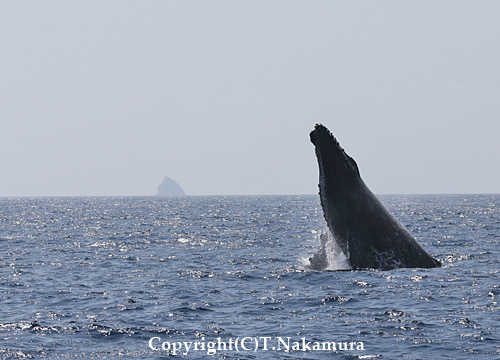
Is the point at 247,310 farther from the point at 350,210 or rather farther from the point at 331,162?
the point at 331,162

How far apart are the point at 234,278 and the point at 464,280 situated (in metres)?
7.48

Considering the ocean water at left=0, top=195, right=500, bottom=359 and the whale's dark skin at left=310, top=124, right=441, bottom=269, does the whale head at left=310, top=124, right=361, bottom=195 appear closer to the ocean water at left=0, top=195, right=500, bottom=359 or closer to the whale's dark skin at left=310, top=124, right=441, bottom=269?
the whale's dark skin at left=310, top=124, right=441, bottom=269

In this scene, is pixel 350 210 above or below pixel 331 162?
below

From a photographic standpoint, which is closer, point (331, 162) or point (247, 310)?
point (247, 310)

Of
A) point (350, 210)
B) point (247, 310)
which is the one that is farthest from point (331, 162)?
point (247, 310)

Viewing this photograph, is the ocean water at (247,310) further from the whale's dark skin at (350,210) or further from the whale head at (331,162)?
the whale head at (331,162)

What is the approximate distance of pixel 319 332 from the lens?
13.7 meters

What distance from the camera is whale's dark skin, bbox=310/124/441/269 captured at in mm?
16308

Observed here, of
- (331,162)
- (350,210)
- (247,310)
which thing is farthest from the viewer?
(350,210)

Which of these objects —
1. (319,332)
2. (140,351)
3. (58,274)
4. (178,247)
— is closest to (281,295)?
(319,332)

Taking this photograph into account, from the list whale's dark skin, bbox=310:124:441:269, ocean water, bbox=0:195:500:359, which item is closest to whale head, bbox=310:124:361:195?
whale's dark skin, bbox=310:124:441:269

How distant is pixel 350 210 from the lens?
54.0 feet

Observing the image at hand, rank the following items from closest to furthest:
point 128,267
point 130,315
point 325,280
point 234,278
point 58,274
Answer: point 130,315
point 325,280
point 234,278
point 58,274
point 128,267

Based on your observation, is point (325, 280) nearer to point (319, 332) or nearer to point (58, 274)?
point (319, 332)
